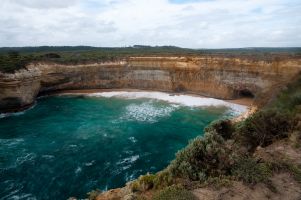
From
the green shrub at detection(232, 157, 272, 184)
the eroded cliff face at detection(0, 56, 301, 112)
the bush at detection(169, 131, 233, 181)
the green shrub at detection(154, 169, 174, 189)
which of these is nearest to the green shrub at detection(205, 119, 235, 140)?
the bush at detection(169, 131, 233, 181)

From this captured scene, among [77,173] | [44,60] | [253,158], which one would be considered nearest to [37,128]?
[77,173]

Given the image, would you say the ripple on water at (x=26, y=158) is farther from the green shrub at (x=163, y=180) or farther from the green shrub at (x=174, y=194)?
the green shrub at (x=174, y=194)

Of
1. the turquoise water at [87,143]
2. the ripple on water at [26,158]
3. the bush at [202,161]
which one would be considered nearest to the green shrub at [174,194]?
the bush at [202,161]

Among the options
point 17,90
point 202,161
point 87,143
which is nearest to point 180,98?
point 87,143

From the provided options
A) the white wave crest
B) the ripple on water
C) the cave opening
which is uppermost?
the cave opening

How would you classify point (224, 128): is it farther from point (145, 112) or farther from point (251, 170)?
point (145, 112)

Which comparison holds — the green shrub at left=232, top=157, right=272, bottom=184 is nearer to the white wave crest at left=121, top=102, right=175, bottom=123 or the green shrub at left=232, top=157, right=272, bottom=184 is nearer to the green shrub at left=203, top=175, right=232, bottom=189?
the green shrub at left=203, top=175, right=232, bottom=189

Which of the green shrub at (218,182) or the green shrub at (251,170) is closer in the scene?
the green shrub at (218,182)
